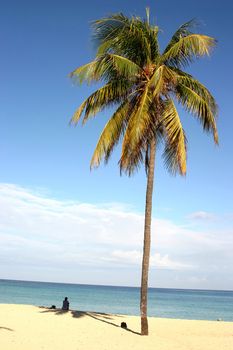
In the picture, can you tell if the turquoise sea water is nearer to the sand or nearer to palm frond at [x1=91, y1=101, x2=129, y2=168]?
the sand

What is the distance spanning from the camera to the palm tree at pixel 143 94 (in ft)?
57.6

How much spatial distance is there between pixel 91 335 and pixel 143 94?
920cm

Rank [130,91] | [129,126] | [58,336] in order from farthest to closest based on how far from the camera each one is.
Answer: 1. [130,91]
2. [129,126]
3. [58,336]

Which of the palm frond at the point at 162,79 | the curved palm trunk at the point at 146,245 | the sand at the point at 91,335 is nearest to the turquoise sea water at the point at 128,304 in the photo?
the sand at the point at 91,335

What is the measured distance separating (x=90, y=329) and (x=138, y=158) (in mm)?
7165

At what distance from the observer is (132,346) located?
50.4 ft

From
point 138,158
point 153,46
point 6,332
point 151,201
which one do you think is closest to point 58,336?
point 6,332

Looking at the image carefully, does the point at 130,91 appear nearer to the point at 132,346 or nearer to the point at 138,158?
the point at 138,158

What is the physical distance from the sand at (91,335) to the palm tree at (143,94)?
140cm

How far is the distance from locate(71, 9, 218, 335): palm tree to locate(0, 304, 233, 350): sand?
4.60 ft

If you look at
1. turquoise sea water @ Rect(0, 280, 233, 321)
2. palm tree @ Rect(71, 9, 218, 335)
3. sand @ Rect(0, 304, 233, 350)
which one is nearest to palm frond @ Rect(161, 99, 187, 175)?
palm tree @ Rect(71, 9, 218, 335)

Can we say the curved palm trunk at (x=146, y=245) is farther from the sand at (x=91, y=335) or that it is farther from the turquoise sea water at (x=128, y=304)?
the turquoise sea water at (x=128, y=304)

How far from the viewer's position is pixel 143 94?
1758cm

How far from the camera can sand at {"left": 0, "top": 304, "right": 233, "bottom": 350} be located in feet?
50.1
